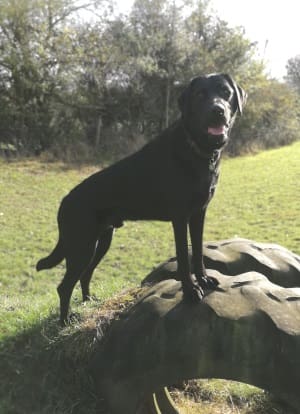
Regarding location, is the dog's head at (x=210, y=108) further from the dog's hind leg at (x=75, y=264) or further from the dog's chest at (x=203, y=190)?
the dog's hind leg at (x=75, y=264)

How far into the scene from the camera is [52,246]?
365 inches

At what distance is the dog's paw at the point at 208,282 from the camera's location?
3.31 meters

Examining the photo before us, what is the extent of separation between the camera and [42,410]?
315cm

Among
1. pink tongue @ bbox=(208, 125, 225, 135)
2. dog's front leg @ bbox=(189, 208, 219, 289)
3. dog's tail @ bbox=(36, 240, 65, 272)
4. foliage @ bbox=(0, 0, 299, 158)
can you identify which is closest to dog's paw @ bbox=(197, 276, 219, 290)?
dog's front leg @ bbox=(189, 208, 219, 289)

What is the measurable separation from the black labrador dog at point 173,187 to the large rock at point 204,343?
0.72 ft

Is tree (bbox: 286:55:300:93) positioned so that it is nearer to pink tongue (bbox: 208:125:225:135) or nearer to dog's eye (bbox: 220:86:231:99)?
dog's eye (bbox: 220:86:231:99)

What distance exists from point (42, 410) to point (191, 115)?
7.65ft

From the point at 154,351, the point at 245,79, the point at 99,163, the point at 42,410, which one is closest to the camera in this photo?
the point at 154,351

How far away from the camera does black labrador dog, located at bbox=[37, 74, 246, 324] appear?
3057 mm

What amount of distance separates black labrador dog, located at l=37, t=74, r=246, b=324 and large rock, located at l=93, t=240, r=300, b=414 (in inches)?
8.6

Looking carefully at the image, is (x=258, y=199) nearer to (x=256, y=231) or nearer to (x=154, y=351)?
(x=256, y=231)

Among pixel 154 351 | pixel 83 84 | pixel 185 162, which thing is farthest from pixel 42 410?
pixel 83 84

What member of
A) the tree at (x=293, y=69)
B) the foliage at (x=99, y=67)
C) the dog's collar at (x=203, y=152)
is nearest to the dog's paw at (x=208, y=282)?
the dog's collar at (x=203, y=152)

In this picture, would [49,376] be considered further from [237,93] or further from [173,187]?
[237,93]
